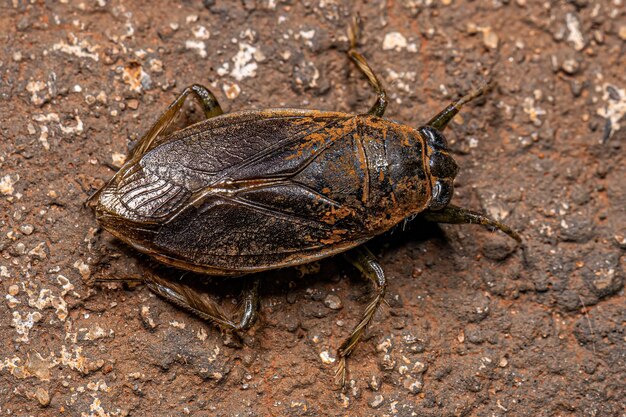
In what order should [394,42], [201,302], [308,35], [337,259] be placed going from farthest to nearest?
[394,42], [308,35], [337,259], [201,302]

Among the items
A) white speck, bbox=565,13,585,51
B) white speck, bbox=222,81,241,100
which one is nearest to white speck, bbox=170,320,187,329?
white speck, bbox=222,81,241,100

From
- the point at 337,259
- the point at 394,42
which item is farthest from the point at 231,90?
the point at 337,259

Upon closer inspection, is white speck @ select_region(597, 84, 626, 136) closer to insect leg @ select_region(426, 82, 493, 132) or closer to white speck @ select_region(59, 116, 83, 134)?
insect leg @ select_region(426, 82, 493, 132)

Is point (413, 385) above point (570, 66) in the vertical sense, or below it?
below

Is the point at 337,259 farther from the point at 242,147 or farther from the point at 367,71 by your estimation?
the point at 367,71

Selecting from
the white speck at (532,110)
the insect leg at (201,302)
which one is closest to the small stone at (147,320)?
the insect leg at (201,302)

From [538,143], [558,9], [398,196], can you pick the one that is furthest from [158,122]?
[558,9]

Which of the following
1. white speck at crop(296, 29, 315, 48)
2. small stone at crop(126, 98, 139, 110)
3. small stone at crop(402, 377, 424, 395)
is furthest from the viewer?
white speck at crop(296, 29, 315, 48)
